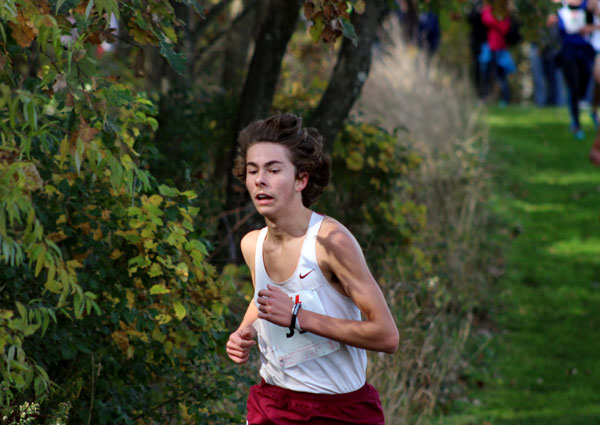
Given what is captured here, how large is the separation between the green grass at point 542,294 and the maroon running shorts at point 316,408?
2885 mm

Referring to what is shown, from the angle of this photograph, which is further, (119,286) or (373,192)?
(373,192)

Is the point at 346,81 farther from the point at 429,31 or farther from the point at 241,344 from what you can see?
the point at 429,31

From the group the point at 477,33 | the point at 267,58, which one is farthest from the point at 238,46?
the point at 477,33

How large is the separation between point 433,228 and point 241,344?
5405 millimetres

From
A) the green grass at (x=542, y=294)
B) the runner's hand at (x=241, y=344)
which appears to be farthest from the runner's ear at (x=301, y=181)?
the green grass at (x=542, y=294)

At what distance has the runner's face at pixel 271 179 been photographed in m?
3.07

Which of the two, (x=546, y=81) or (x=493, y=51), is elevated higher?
(x=546, y=81)

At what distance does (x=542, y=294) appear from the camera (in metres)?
8.57

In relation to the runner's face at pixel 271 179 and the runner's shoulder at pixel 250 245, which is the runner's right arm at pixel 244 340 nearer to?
the runner's shoulder at pixel 250 245

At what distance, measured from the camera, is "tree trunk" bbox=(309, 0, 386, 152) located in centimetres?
645

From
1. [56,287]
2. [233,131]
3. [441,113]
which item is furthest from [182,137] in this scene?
[441,113]

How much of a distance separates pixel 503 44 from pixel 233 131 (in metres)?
9.86

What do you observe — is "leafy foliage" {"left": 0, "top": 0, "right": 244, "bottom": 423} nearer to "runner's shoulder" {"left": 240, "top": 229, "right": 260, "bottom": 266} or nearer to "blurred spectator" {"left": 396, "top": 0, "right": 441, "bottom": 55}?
"runner's shoulder" {"left": 240, "top": 229, "right": 260, "bottom": 266}

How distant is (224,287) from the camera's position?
4234 millimetres
